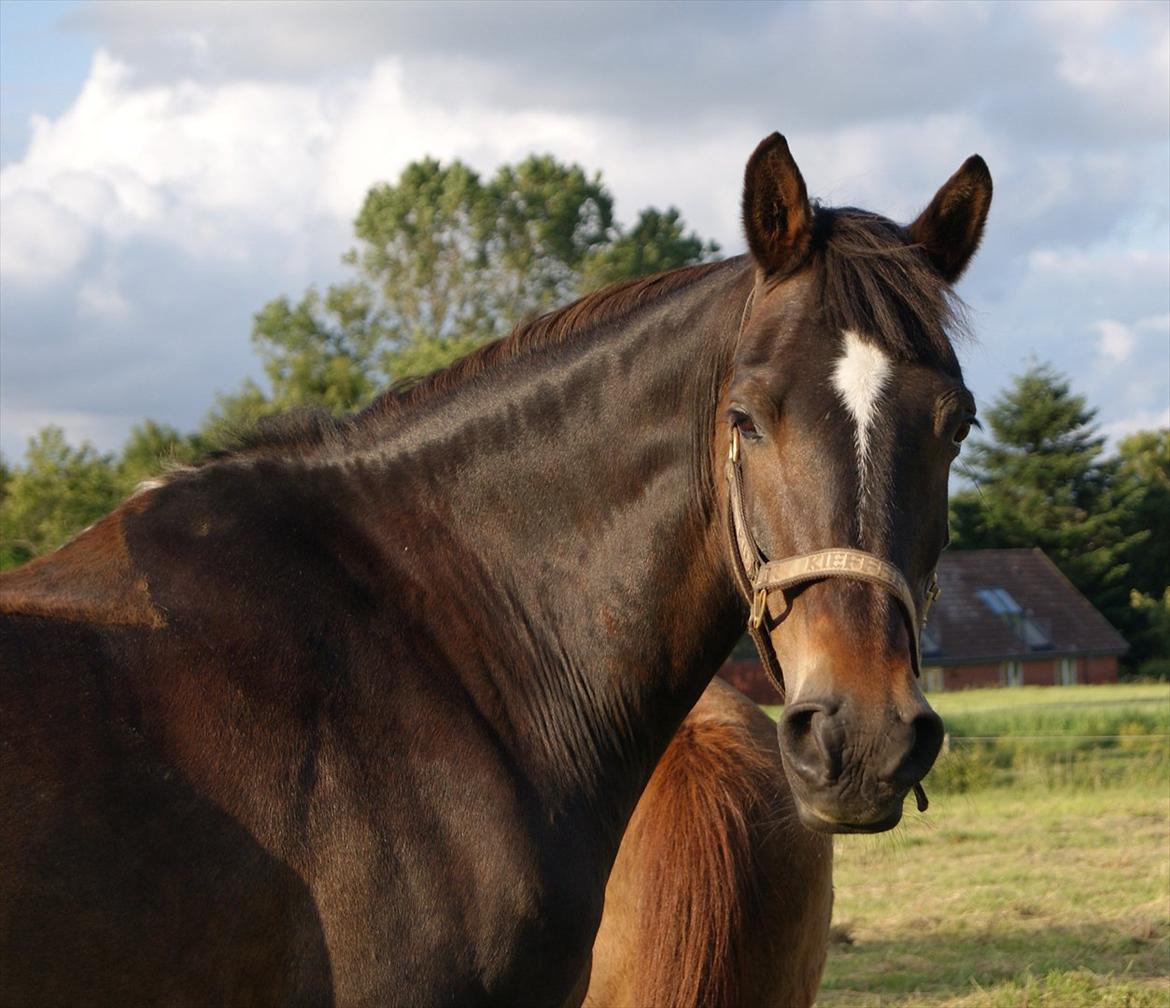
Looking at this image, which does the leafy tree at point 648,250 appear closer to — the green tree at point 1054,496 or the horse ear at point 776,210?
the green tree at point 1054,496

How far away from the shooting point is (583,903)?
2.83m

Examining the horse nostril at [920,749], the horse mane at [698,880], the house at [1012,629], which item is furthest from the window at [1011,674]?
the horse nostril at [920,749]

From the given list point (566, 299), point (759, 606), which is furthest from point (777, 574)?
point (566, 299)

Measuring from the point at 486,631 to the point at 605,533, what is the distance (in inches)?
15.1

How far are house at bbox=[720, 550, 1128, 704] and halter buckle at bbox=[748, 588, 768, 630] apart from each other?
46.2m

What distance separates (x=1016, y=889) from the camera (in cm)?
1013

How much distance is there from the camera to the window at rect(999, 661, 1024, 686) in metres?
49.4

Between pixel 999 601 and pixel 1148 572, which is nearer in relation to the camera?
pixel 999 601

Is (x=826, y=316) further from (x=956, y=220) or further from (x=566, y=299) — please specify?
(x=566, y=299)

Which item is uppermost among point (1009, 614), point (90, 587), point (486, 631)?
point (90, 587)

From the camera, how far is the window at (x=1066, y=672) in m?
50.7

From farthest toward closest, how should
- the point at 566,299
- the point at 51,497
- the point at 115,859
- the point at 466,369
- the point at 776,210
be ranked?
1. the point at 566,299
2. the point at 51,497
3. the point at 466,369
4. the point at 776,210
5. the point at 115,859

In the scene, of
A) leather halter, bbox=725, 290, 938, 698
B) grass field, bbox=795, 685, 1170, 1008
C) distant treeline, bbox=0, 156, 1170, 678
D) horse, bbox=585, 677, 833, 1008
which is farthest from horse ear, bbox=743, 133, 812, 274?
distant treeline, bbox=0, 156, 1170, 678

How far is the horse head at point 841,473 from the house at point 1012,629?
46.1 metres
